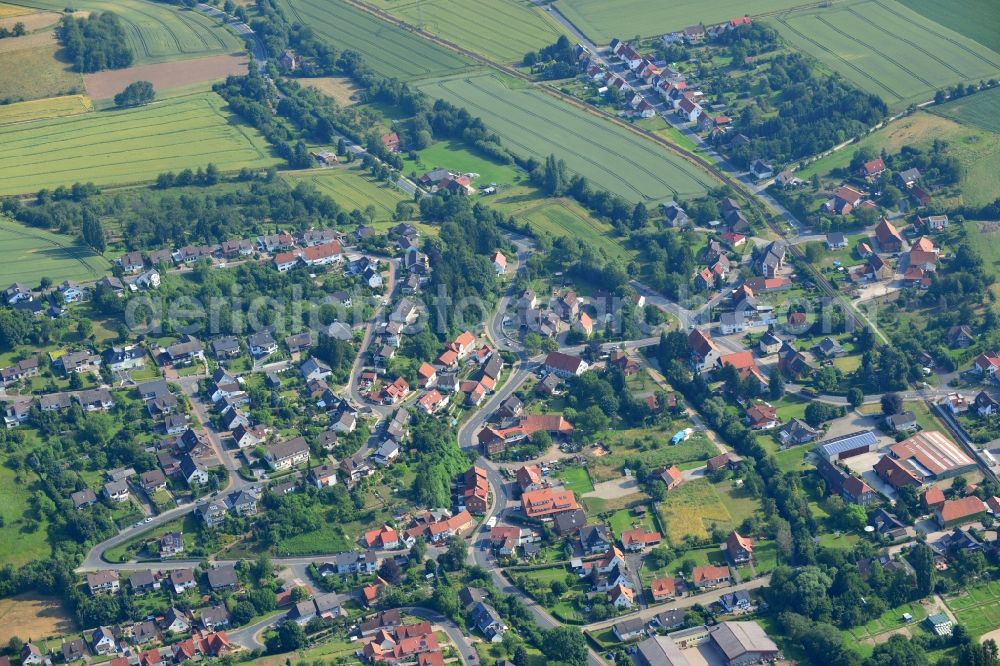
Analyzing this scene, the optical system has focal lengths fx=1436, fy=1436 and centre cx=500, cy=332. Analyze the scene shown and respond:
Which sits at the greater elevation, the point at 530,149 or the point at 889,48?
the point at 889,48

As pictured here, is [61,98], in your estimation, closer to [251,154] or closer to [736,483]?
[251,154]

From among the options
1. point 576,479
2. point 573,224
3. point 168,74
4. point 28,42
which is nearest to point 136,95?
point 168,74

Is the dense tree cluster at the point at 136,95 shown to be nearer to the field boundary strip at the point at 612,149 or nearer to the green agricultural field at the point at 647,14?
the field boundary strip at the point at 612,149

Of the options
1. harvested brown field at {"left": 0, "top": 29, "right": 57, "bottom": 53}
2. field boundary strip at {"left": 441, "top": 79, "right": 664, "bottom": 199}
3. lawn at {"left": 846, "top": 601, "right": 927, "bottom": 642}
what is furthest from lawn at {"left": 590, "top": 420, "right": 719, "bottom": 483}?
harvested brown field at {"left": 0, "top": 29, "right": 57, "bottom": 53}

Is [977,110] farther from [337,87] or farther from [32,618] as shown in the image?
[32,618]

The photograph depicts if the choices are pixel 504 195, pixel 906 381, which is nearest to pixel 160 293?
pixel 504 195

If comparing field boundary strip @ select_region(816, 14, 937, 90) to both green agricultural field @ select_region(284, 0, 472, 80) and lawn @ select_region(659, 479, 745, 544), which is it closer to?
green agricultural field @ select_region(284, 0, 472, 80)

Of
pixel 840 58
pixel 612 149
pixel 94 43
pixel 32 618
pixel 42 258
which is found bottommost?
pixel 32 618
